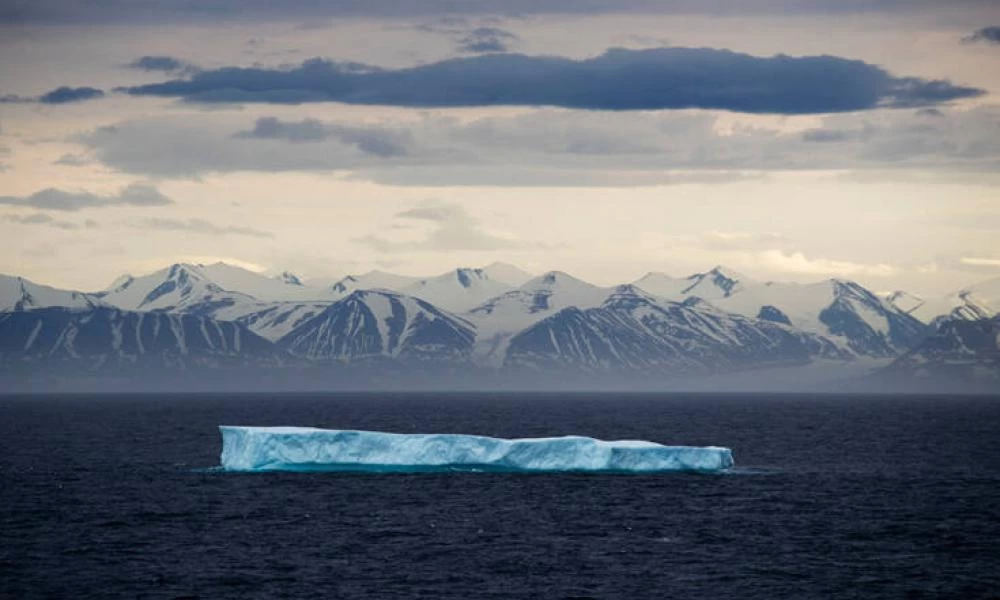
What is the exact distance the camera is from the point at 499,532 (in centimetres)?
7312

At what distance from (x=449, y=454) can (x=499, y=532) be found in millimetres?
26722

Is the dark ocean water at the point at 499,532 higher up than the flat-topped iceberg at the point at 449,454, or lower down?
lower down

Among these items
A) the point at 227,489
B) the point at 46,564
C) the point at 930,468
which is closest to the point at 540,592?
the point at 46,564

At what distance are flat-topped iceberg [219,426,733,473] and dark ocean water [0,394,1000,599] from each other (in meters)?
1.29

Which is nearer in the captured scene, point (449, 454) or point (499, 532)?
point (499, 532)

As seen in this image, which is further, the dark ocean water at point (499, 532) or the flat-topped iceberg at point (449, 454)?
the flat-topped iceberg at point (449, 454)

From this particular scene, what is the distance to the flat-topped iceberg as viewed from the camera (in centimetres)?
9850

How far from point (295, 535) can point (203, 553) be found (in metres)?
6.20

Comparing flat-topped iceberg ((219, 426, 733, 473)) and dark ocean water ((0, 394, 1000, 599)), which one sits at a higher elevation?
flat-topped iceberg ((219, 426, 733, 473))

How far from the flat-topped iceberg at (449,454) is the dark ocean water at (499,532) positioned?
4.23ft

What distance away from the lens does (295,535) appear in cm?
7162

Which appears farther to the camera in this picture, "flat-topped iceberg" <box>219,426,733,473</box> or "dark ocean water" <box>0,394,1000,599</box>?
"flat-topped iceberg" <box>219,426,733,473</box>

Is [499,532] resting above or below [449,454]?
below

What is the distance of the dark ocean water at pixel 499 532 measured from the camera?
5938 cm
